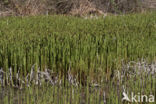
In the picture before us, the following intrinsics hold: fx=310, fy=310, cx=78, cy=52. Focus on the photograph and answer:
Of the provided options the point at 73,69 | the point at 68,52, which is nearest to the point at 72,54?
the point at 68,52

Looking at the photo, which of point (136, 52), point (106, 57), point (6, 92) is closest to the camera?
point (6, 92)

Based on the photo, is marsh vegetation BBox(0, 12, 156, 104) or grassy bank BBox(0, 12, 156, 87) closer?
marsh vegetation BBox(0, 12, 156, 104)

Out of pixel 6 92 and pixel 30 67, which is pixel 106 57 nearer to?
pixel 30 67

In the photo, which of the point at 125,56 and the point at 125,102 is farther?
the point at 125,56

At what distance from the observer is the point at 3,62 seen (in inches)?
141

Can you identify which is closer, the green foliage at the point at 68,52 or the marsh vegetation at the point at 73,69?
the marsh vegetation at the point at 73,69

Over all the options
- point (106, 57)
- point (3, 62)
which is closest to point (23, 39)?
point (3, 62)

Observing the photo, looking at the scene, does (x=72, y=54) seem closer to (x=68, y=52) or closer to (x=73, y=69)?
(x=68, y=52)

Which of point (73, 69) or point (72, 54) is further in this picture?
point (72, 54)

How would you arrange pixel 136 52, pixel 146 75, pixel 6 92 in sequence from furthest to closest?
pixel 136 52
pixel 146 75
pixel 6 92

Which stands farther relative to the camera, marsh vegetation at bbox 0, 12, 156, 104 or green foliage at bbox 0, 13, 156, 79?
green foliage at bbox 0, 13, 156, 79

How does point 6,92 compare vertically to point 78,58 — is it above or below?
below

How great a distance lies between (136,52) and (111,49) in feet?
1.20

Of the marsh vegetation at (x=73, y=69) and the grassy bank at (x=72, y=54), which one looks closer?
the marsh vegetation at (x=73, y=69)
